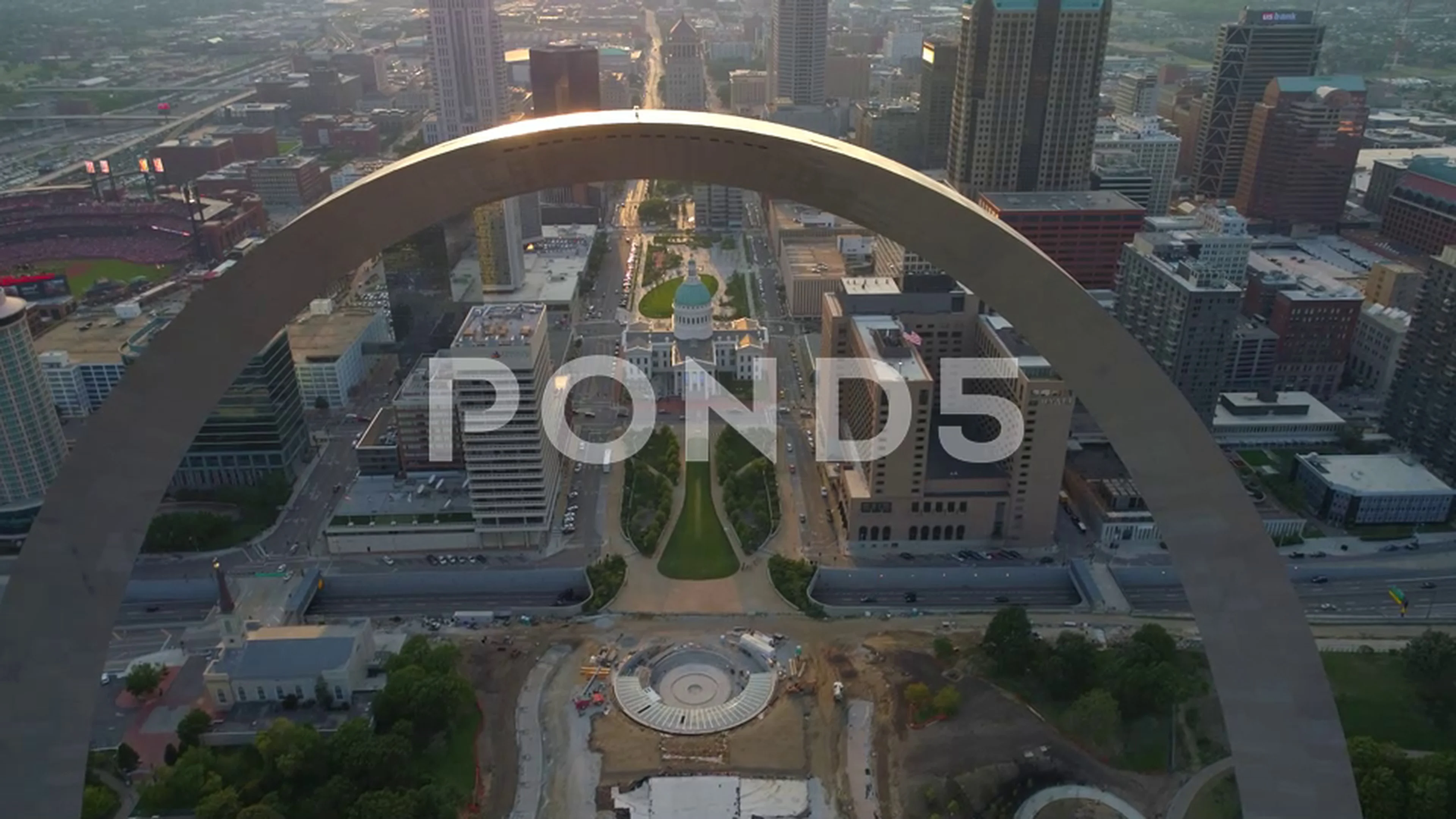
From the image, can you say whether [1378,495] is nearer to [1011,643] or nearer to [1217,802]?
[1011,643]

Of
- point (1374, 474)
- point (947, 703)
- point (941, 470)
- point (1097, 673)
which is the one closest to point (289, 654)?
point (947, 703)

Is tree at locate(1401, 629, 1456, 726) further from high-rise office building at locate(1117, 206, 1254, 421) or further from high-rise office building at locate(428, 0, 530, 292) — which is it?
high-rise office building at locate(428, 0, 530, 292)

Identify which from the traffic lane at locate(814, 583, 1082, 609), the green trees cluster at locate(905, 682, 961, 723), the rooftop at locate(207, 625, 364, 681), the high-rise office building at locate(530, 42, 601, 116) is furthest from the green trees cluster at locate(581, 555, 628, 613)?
the high-rise office building at locate(530, 42, 601, 116)

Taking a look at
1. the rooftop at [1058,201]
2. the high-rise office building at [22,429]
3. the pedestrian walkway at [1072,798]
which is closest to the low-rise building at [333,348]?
the high-rise office building at [22,429]

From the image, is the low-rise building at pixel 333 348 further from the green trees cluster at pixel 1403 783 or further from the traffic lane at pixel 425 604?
the green trees cluster at pixel 1403 783

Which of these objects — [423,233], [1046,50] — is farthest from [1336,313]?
[423,233]

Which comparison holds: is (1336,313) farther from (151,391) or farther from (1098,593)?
(151,391)

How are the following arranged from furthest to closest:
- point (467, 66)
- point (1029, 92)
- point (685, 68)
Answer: point (685, 68), point (467, 66), point (1029, 92)
